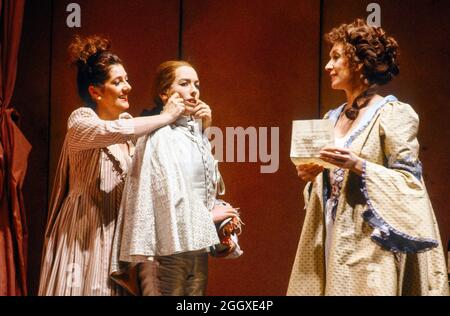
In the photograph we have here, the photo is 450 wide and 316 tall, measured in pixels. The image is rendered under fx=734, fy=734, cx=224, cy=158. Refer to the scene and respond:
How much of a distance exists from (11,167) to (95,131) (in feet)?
1.93

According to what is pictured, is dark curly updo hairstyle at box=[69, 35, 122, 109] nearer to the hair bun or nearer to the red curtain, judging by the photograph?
the hair bun

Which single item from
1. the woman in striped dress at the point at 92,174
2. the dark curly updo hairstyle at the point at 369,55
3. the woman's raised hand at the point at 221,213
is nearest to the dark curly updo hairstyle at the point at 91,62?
the woman in striped dress at the point at 92,174

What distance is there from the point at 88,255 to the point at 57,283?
0.52ft

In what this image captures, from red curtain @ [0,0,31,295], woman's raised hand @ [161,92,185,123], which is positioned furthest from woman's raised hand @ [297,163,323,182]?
red curtain @ [0,0,31,295]

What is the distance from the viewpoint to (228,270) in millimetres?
3344

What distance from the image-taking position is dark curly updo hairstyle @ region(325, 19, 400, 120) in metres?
2.64

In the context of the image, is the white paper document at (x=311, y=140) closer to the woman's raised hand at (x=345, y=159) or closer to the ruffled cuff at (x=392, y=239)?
the woman's raised hand at (x=345, y=159)

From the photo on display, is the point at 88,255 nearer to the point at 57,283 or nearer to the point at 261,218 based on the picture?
the point at 57,283

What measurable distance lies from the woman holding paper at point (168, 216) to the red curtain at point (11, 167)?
1.96 ft

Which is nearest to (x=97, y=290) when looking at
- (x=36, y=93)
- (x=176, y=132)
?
(x=176, y=132)

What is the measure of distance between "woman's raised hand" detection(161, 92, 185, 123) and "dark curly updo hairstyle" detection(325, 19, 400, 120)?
61 cm

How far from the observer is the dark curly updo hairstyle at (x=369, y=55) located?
264 cm

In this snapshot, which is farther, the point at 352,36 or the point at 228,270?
the point at 228,270

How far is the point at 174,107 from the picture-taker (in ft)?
8.78
